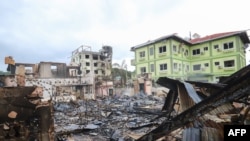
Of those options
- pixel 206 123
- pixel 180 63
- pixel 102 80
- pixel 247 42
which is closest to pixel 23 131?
pixel 206 123

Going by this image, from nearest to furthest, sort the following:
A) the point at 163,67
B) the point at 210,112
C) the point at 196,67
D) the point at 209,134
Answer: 1. the point at 210,112
2. the point at 209,134
3. the point at 163,67
4. the point at 196,67

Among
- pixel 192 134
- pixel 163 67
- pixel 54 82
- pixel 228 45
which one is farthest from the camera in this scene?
pixel 163 67

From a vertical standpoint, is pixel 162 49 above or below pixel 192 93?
above

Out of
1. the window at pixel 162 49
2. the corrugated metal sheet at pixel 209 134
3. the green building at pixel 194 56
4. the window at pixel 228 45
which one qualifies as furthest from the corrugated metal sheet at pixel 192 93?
the window at pixel 228 45

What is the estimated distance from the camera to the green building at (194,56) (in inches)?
1093

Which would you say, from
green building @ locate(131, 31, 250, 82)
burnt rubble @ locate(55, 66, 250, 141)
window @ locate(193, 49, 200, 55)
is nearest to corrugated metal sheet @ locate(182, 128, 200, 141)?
burnt rubble @ locate(55, 66, 250, 141)

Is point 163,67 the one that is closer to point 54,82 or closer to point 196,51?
point 196,51

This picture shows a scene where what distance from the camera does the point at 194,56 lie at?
32.2m

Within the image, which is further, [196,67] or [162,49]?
[196,67]

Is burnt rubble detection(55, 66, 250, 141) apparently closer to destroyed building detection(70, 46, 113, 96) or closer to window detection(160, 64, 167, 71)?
window detection(160, 64, 167, 71)

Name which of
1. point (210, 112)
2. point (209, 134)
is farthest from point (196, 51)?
point (210, 112)

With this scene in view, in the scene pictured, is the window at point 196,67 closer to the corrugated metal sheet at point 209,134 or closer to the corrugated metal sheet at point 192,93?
the corrugated metal sheet at point 192,93

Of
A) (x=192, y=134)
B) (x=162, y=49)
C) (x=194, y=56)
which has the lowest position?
(x=192, y=134)

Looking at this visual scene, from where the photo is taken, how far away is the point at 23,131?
291cm
